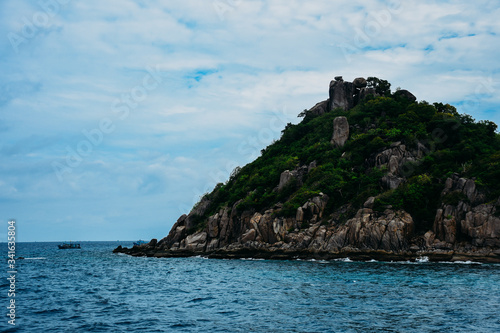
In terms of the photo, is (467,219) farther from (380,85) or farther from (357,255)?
(380,85)

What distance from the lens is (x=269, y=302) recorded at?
29.8 meters

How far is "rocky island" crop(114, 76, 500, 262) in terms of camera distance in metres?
A: 61.4

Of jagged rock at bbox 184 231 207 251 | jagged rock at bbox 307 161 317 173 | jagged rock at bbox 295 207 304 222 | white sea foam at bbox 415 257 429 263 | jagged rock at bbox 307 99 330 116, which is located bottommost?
white sea foam at bbox 415 257 429 263

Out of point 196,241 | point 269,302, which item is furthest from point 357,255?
point 269,302

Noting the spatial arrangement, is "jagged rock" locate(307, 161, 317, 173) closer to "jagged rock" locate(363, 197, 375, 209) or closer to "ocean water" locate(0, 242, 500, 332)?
"jagged rock" locate(363, 197, 375, 209)

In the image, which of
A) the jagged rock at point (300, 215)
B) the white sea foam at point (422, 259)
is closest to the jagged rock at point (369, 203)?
the jagged rock at point (300, 215)

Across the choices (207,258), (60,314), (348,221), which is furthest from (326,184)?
(60,314)

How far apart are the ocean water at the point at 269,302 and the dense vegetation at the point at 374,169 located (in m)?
21.7

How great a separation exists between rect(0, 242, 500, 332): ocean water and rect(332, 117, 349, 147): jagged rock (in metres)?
45.5

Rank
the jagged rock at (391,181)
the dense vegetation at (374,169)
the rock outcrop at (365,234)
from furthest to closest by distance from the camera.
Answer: the jagged rock at (391,181) < the dense vegetation at (374,169) < the rock outcrop at (365,234)

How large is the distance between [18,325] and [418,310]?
944 inches

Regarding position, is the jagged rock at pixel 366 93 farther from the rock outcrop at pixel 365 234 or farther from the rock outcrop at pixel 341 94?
the rock outcrop at pixel 365 234

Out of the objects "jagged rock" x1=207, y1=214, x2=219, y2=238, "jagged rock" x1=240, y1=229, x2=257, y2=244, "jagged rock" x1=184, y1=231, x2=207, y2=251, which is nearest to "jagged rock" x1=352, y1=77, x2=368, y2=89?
"jagged rock" x1=207, y1=214, x2=219, y2=238

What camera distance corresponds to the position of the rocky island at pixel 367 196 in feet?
202
